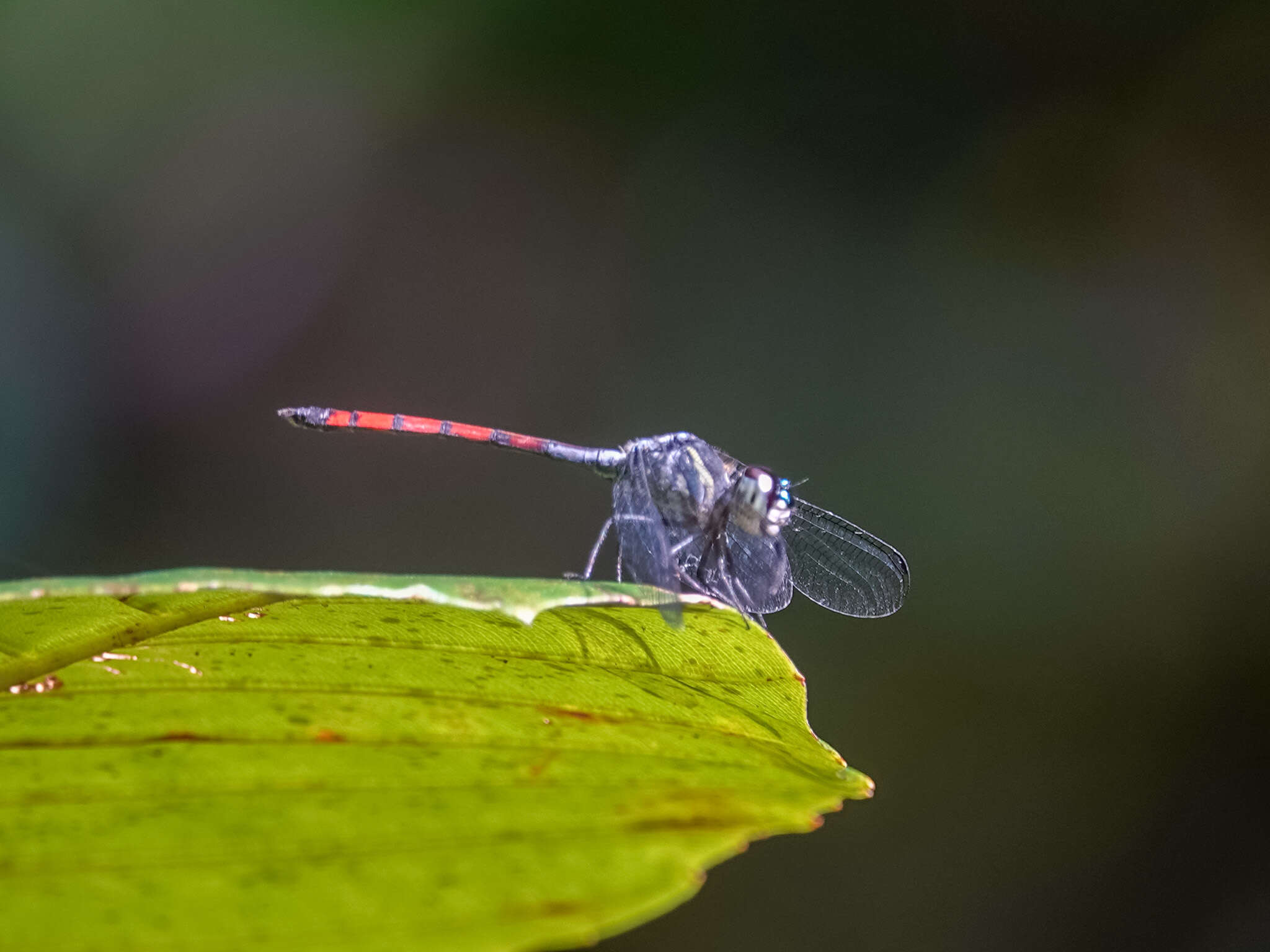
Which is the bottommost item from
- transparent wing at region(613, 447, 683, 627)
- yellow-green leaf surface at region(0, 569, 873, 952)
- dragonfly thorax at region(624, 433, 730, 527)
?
yellow-green leaf surface at region(0, 569, 873, 952)

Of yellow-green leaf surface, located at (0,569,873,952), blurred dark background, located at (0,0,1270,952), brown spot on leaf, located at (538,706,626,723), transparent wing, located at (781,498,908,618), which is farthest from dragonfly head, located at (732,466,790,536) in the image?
blurred dark background, located at (0,0,1270,952)

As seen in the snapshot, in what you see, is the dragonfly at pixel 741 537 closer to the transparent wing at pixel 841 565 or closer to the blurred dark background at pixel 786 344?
the transparent wing at pixel 841 565

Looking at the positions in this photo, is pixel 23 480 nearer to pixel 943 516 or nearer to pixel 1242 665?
pixel 943 516

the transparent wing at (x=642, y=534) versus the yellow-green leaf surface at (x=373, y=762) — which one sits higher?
the transparent wing at (x=642, y=534)

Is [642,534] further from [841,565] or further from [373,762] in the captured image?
[373,762]

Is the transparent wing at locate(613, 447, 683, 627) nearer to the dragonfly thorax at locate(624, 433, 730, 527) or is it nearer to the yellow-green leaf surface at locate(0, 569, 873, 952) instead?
the dragonfly thorax at locate(624, 433, 730, 527)

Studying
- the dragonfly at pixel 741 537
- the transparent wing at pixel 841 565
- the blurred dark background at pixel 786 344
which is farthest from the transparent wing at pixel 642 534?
the blurred dark background at pixel 786 344

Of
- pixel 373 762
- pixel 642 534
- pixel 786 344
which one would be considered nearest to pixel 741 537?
pixel 642 534
